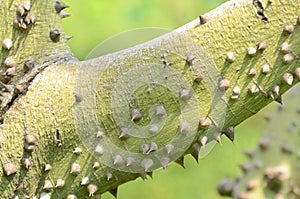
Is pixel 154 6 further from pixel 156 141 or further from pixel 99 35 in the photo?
pixel 156 141

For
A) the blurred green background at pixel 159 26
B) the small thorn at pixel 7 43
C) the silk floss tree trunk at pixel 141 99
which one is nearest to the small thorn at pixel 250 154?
the blurred green background at pixel 159 26

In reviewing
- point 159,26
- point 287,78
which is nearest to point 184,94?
point 287,78

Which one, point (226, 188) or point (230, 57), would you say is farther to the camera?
point (226, 188)

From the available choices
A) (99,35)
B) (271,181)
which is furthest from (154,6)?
(271,181)

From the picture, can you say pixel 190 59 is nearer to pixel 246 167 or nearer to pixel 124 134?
pixel 124 134

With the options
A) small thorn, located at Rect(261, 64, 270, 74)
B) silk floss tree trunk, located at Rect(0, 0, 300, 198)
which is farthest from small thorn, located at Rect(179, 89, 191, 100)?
small thorn, located at Rect(261, 64, 270, 74)

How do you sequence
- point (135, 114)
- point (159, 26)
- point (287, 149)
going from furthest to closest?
point (159, 26)
point (287, 149)
point (135, 114)

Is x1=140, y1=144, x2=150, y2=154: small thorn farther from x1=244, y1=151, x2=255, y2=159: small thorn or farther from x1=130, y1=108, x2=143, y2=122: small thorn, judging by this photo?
x1=244, y1=151, x2=255, y2=159: small thorn
